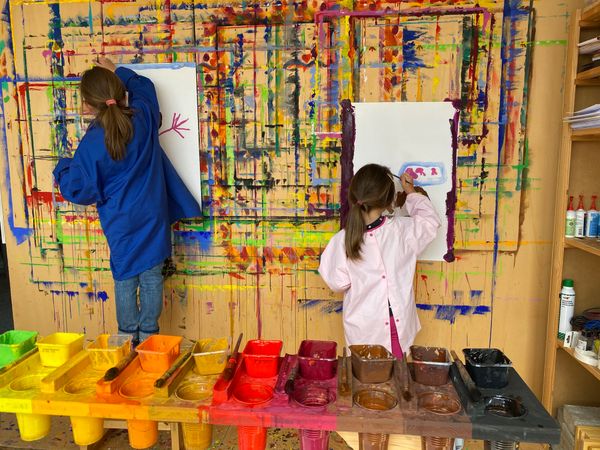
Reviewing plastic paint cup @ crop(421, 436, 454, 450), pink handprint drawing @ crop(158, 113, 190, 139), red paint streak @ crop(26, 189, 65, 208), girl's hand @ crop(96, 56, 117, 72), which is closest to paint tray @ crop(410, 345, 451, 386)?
plastic paint cup @ crop(421, 436, 454, 450)

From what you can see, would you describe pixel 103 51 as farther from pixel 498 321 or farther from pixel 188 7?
→ pixel 498 321

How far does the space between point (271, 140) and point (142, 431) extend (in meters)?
1.48

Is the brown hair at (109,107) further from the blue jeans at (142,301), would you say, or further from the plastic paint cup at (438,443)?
the plastic paint cup at (438,443)

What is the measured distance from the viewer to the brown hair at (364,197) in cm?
192

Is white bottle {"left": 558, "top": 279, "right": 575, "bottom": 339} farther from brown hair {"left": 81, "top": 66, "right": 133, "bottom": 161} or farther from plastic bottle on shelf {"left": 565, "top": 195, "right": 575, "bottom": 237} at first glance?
brown hair {"left": 81, "top": 66, "right": 133, "bottom": 161}

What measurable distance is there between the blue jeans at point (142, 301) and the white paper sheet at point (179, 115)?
1.63 feet

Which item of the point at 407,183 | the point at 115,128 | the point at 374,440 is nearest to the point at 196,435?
the point at 374,440

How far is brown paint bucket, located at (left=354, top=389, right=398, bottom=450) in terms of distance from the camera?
4.35 feet

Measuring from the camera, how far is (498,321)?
2441 mm

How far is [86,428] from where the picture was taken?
4.75ft

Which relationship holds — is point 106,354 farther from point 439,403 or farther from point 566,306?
point 566,306

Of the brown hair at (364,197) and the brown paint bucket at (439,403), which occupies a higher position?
the brown hair at (364,197)

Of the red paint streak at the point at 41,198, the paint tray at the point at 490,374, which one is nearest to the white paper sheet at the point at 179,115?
the red paint streak at the point at 41,198

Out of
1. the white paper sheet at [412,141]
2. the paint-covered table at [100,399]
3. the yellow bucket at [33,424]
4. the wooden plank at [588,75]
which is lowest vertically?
the yellow bucket at [33,424]
